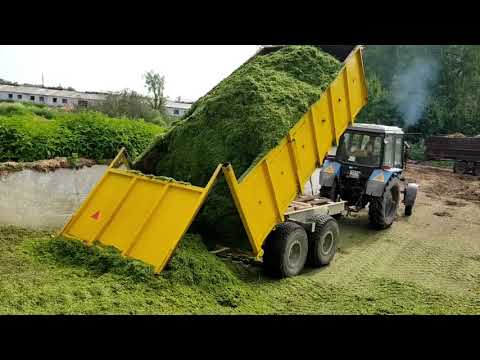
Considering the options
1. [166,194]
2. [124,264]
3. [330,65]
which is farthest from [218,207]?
[330,65]

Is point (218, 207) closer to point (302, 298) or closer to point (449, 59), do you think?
point (302, 298)

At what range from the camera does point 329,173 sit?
9578 mm

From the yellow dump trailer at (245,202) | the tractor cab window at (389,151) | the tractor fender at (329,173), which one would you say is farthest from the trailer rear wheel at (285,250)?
the tractor cab window at (389,151)

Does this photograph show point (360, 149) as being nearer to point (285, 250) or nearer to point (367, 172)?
point (367, 172)

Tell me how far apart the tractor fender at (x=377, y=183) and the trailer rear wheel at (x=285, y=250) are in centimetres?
326

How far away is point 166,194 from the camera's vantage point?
5.67m

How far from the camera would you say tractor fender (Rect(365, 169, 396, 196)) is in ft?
Answer: 29.9

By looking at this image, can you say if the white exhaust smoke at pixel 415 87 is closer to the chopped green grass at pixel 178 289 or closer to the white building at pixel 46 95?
the white building at pixel 46 95

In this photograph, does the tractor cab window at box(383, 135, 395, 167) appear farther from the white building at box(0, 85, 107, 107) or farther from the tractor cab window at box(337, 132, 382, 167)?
the white building at box(0, 85, 107, 107)

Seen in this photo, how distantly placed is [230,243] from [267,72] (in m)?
2.85

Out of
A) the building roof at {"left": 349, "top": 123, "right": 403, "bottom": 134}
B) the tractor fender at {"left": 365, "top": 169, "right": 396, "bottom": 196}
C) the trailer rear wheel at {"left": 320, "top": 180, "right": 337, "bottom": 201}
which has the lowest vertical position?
the trailer rear wheel at {"left": 320, "top": 180, "right": 337, "bottom": 201}

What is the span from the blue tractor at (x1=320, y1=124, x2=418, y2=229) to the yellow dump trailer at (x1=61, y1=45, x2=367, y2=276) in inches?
85.5

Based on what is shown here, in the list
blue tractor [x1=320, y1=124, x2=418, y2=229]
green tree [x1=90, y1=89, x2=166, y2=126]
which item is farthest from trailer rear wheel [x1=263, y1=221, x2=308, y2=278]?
green tree [x1=90, y1=89, x2=166, y2=126]

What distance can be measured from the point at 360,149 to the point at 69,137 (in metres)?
6.26
